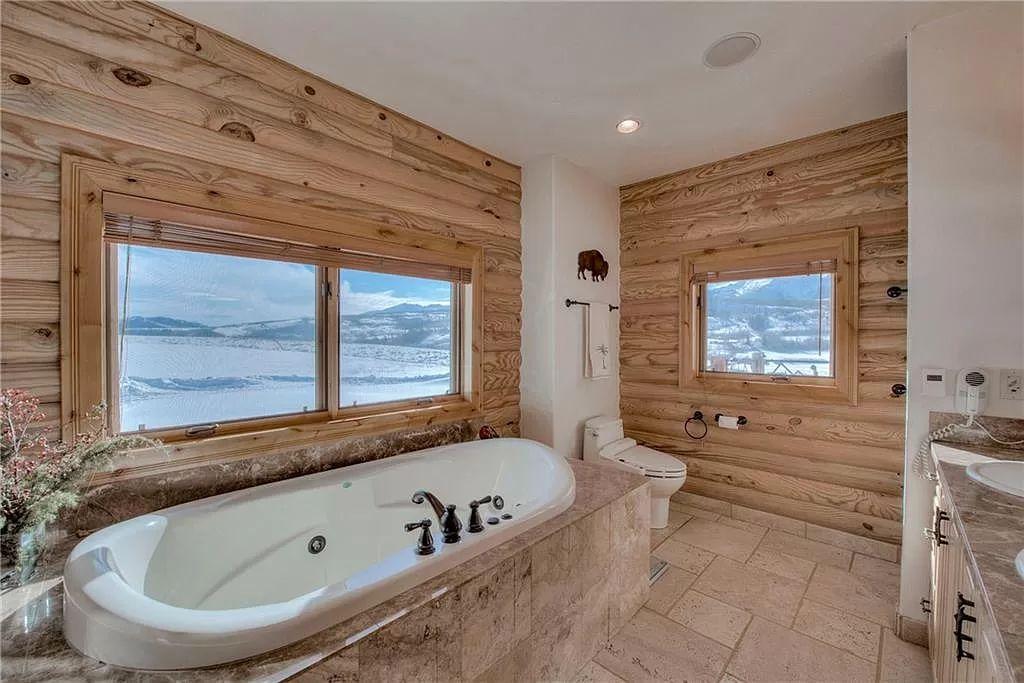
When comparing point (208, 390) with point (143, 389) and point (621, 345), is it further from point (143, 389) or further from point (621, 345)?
point (621, 345)

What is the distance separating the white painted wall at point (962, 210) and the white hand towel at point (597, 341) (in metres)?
1.69

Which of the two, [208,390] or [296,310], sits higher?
[296,310]

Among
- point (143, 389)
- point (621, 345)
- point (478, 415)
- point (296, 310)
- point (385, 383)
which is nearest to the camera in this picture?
point (143, 389)

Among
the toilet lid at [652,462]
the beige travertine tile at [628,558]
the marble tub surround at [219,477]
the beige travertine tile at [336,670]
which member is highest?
the marble tub surround at [219,477]

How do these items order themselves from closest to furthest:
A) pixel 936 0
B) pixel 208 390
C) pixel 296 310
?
1. pixel 936 0
2. pixel 208 390
3. pixel 296 310

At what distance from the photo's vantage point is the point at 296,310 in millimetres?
2033

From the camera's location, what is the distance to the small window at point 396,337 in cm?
223

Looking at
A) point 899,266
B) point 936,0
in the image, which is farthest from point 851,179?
point 936,0

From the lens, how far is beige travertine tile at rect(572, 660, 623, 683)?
1.55 m

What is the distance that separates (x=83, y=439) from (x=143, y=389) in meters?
0.32

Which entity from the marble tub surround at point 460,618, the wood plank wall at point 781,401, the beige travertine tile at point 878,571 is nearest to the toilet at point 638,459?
the wood plank wall at point 781,401

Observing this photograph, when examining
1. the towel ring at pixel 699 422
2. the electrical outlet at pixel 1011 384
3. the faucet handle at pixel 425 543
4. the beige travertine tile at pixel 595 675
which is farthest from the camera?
the towel ring at pixel 699 422

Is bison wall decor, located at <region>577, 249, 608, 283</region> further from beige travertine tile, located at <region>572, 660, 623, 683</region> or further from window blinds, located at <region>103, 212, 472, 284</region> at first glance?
beige travertine tile, located at <region>572, 660, 623, 683</region>

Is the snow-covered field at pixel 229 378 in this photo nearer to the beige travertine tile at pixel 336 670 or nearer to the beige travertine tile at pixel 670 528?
the beige travertine tile at pixel 336 670
